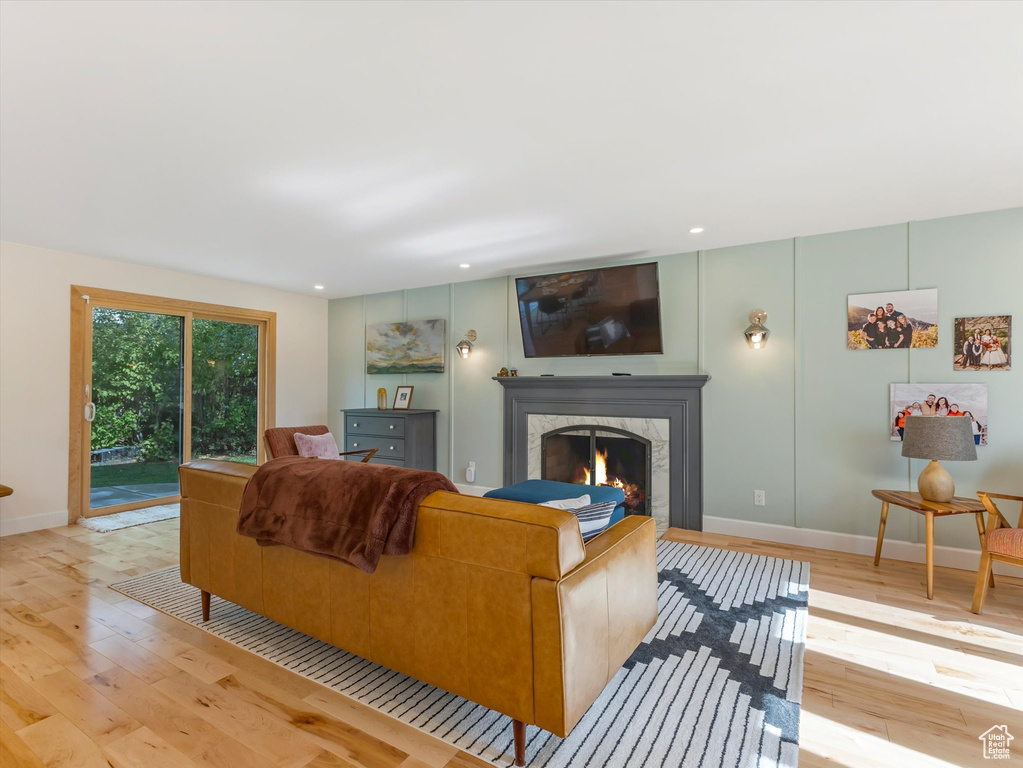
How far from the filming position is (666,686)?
196cm

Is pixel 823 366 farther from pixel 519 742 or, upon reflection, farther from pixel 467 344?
pixel 519 742

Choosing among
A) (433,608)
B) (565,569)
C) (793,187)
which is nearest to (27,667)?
(433,608)

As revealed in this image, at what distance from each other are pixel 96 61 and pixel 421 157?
1.24 metres

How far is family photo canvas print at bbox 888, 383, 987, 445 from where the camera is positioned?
10.5 ft

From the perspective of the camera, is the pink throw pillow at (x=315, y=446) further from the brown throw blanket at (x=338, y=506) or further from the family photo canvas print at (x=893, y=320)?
the family photo canvas print at (x=893, y=320)

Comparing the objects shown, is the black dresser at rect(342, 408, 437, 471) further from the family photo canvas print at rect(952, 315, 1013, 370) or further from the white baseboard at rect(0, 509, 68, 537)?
the family photo canvas print at rect(952, 315, 1013, 370)

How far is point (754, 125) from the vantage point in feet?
7.14

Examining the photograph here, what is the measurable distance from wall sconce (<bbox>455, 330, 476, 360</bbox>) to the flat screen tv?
2.08 feet

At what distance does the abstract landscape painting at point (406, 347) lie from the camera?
5.59 meters

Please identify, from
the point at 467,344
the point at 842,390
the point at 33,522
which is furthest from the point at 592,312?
the point at 33,522

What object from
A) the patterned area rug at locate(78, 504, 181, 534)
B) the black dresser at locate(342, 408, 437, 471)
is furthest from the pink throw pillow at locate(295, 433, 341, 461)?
the patterned area rug at locate(78, 504, 181, 534)

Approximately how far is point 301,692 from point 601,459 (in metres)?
3.18

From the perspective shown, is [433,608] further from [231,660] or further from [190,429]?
[190,429]

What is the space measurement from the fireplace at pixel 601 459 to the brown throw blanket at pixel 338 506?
292cm
